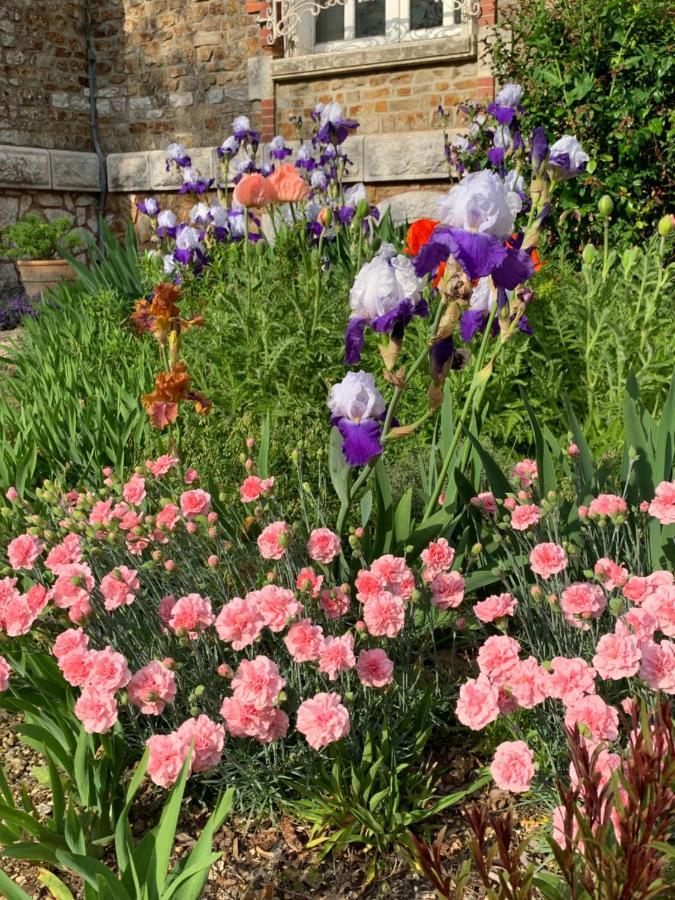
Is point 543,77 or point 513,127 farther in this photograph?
point 543,77

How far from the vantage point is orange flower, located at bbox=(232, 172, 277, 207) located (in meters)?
3.13

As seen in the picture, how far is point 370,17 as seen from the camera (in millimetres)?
7246

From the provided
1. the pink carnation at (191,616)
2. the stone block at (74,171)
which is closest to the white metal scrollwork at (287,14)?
the stone block at (74,171)

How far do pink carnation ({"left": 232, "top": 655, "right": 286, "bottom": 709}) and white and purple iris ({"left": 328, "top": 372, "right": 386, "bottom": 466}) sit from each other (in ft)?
1.55

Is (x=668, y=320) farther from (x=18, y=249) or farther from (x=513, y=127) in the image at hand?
(x=18, y=249)

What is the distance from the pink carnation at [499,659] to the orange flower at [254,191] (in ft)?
7.31

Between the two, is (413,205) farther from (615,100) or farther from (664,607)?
(664,607)

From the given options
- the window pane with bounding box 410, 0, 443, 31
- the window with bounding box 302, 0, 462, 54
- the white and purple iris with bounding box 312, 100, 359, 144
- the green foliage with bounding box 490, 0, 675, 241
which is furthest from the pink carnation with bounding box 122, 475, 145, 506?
the window pane with bounding box 410, 0, 443, 31

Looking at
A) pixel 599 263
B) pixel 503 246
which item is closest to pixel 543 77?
pixel 599 263

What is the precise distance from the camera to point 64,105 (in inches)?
328

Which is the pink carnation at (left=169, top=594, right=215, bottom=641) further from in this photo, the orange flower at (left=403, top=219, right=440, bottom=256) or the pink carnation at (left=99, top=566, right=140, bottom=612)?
the orange flower at (left=403, top=219, right=440, bottom=256)

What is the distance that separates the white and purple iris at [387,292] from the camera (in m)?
1.66

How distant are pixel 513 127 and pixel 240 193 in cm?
125

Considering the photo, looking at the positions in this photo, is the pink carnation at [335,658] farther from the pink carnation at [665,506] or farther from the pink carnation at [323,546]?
the pink carnation at [665,506]
